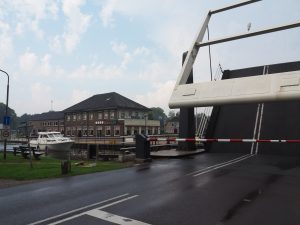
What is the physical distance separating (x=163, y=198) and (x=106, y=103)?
7635 cm

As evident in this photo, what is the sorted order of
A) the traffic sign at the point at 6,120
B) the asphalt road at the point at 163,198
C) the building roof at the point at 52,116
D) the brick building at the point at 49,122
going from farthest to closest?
the building roof at the point at 52,116 < the brick building at the point at 49,122 < the traffic sign at the point at 6,120 < the asphalt road at the point at 163,198

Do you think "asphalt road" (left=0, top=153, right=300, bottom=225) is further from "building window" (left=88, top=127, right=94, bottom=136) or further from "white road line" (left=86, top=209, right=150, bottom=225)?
"building window" (left=88, top=127, right=94, bottom=136)

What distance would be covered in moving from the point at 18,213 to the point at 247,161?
11274mm

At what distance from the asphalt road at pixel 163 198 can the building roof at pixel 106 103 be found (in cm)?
6943

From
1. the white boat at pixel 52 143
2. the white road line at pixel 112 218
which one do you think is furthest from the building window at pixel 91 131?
the white road line at pixel 112 218

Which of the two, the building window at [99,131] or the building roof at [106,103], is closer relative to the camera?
the building window at [99,131]

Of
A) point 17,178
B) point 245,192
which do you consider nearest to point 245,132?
point 245,192

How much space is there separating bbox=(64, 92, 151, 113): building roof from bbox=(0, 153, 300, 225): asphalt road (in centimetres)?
6943

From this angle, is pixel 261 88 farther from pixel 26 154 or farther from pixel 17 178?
pixel 26 154

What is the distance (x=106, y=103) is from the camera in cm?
8406

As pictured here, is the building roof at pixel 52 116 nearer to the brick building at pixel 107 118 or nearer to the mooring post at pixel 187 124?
the brick building at pixel 107 118

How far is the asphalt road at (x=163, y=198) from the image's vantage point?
694cm

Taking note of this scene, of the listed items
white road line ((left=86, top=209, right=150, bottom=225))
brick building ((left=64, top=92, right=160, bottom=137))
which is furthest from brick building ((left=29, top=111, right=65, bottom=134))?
white road line ((left=86, top=209, right=150, bottom=225))

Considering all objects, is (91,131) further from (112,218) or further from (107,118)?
(112,218)
